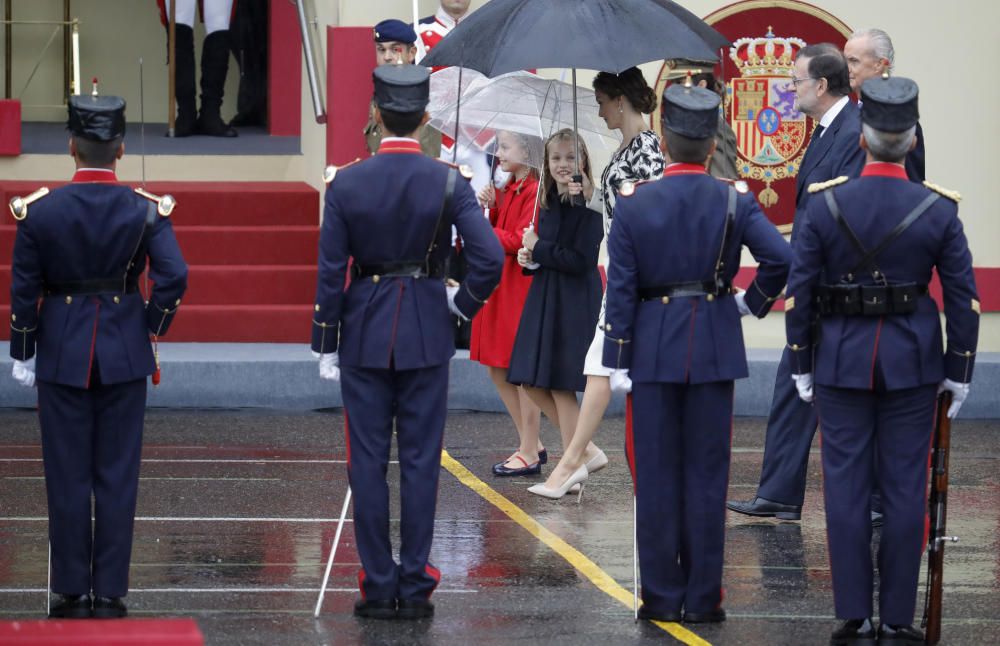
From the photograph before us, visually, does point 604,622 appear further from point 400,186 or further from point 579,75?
point 579,75

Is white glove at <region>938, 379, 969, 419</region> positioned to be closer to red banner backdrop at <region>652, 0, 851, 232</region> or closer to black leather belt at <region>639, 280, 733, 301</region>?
black leather belt at <region>639, 280, 733, 301</region>

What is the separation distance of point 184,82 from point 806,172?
8846 millimetres

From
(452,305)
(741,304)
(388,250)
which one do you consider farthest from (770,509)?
(388,250)

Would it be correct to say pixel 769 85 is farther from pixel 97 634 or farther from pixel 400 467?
pixel 97 634

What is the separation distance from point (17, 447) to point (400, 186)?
450cm

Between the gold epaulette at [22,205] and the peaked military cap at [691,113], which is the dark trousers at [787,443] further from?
the gold epaulette at [22,205]

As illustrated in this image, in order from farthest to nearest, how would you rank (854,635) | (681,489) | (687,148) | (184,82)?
(184,82), (681,489), (687,148), (854,635)

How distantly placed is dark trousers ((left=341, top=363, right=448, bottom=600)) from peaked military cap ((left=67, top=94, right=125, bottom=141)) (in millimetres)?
1190

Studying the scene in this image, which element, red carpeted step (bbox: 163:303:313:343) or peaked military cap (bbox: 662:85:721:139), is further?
red carpeted step (bbox: 163:303:313:343)

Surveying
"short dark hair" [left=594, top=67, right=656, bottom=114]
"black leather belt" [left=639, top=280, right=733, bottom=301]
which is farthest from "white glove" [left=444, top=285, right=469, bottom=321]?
"short dark hair" [left=594, top=67, right=656, bottom=114]

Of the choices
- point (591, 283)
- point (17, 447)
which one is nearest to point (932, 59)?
point (591, 283)

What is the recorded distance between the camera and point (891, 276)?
244 inches

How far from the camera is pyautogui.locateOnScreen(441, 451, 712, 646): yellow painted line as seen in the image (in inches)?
258

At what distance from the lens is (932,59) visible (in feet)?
41.7
